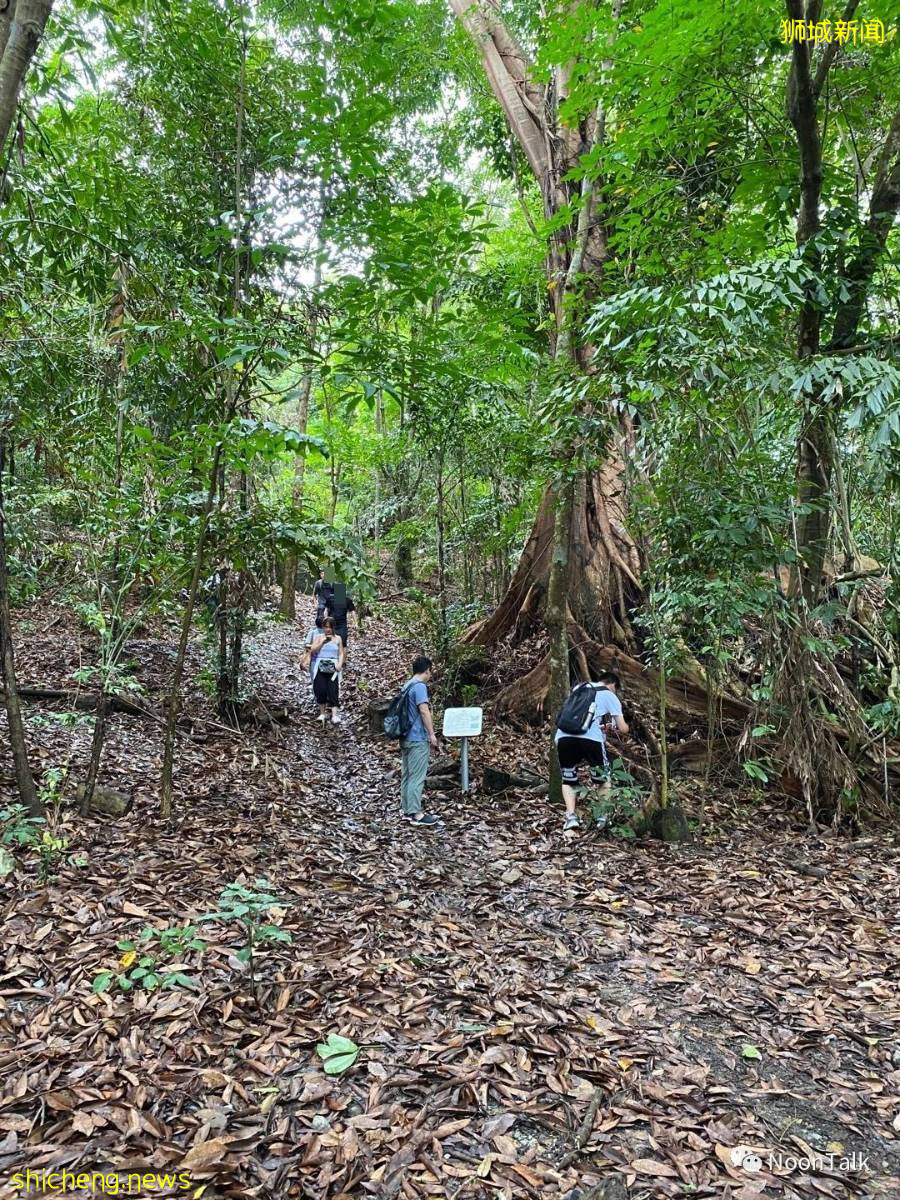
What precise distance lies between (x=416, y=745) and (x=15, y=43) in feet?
17.3

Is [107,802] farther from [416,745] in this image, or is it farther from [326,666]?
[326,666]

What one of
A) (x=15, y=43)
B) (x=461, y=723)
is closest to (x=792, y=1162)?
(x=461, y=723)

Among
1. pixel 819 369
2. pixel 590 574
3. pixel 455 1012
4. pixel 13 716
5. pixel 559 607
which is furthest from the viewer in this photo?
pixel 590 574

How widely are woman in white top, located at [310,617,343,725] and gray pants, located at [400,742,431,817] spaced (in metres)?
2.86

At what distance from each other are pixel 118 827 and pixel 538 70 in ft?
24.7

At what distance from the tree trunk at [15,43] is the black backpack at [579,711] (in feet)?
17.6

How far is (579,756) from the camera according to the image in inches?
249

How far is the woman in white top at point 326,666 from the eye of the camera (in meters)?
8.90

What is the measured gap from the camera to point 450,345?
914cm

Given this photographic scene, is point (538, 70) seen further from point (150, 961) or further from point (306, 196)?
point (150, 961)

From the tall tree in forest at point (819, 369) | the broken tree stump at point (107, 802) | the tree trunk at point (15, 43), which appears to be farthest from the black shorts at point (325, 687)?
the tree trunk at point (15, 43)

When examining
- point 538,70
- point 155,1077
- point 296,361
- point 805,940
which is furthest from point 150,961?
point 538,70

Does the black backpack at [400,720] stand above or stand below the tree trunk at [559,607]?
below

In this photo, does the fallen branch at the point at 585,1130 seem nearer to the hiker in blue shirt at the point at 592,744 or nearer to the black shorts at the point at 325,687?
the hiker in blue shirt at the point at 592,744
